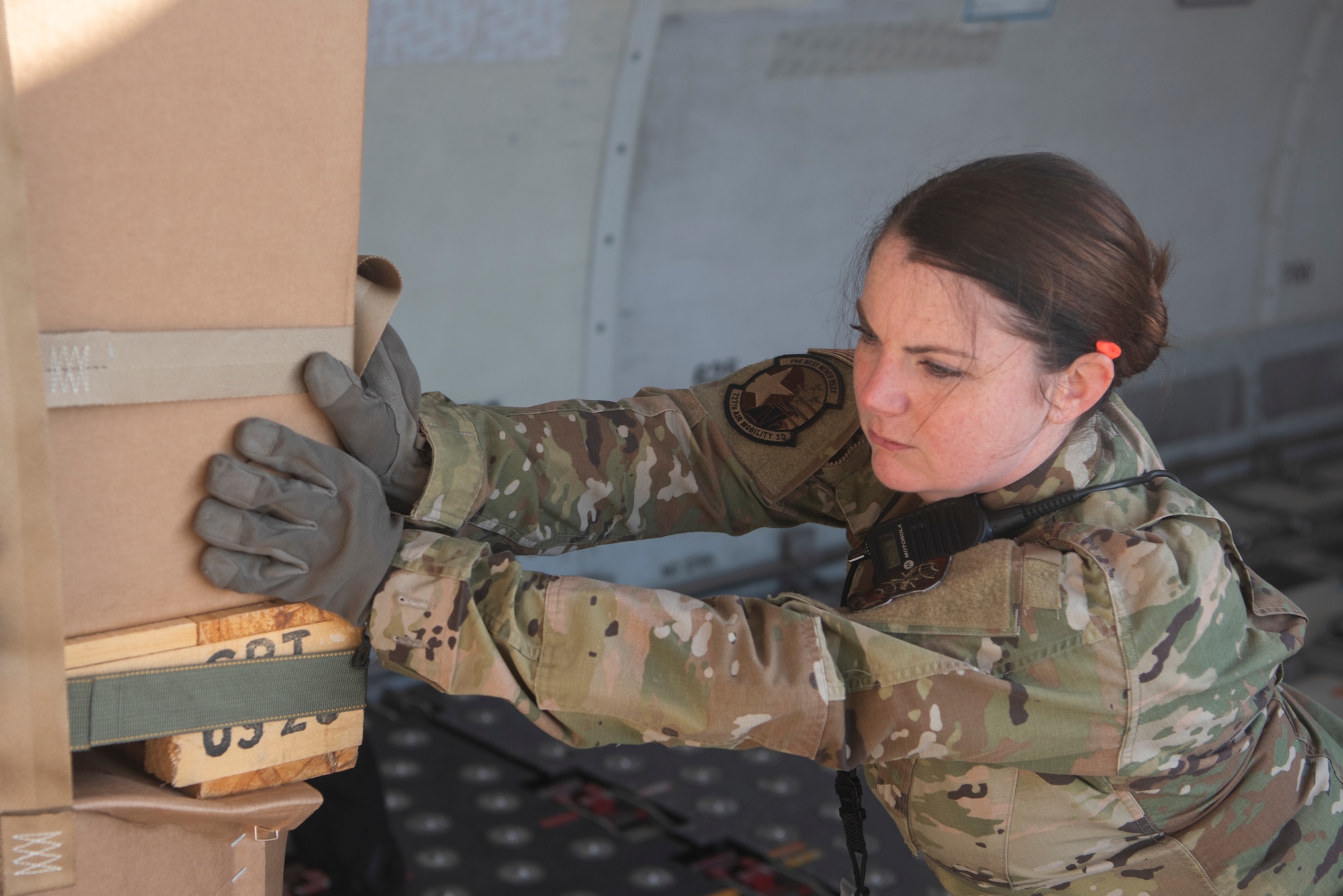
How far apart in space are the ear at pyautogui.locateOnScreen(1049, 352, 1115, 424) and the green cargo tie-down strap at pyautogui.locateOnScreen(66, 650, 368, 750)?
0.91m

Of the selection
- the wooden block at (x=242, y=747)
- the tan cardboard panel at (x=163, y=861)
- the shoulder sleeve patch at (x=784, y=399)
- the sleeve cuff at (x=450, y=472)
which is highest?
the shoulder sleeve patch at (x=784, y=399)

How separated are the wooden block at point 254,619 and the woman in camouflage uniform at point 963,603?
1.6 inches

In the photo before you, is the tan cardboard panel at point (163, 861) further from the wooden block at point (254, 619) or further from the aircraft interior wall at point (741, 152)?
the aircraft interior wall at point (741, 152)

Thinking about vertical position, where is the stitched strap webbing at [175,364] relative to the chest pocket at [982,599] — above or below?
above

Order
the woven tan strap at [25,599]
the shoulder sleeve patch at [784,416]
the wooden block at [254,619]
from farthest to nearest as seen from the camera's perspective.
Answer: the shoulder sleeve patch at [784,416], the wooden block at [254,619], the woven tan strap at [25,599]

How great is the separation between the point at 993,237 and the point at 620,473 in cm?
63

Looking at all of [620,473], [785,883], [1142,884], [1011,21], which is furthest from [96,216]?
[1011,21]

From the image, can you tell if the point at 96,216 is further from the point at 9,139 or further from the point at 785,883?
the point at 785,883

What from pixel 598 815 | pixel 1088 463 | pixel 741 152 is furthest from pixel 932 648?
pixel 741 152

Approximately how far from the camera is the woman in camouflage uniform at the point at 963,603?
139 centimetres

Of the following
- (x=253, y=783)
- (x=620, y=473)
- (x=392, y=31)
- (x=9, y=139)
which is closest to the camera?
(x=9, y=139)

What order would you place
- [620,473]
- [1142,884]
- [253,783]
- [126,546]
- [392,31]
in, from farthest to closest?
[392,31], [620,473], [1142,884], [253,783], [126,546]

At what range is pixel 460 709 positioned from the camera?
139 inches

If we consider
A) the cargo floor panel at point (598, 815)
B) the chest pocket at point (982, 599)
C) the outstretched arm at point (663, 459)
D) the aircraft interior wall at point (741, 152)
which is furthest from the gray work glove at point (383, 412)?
the cargo floor panel at point (598, 815)
